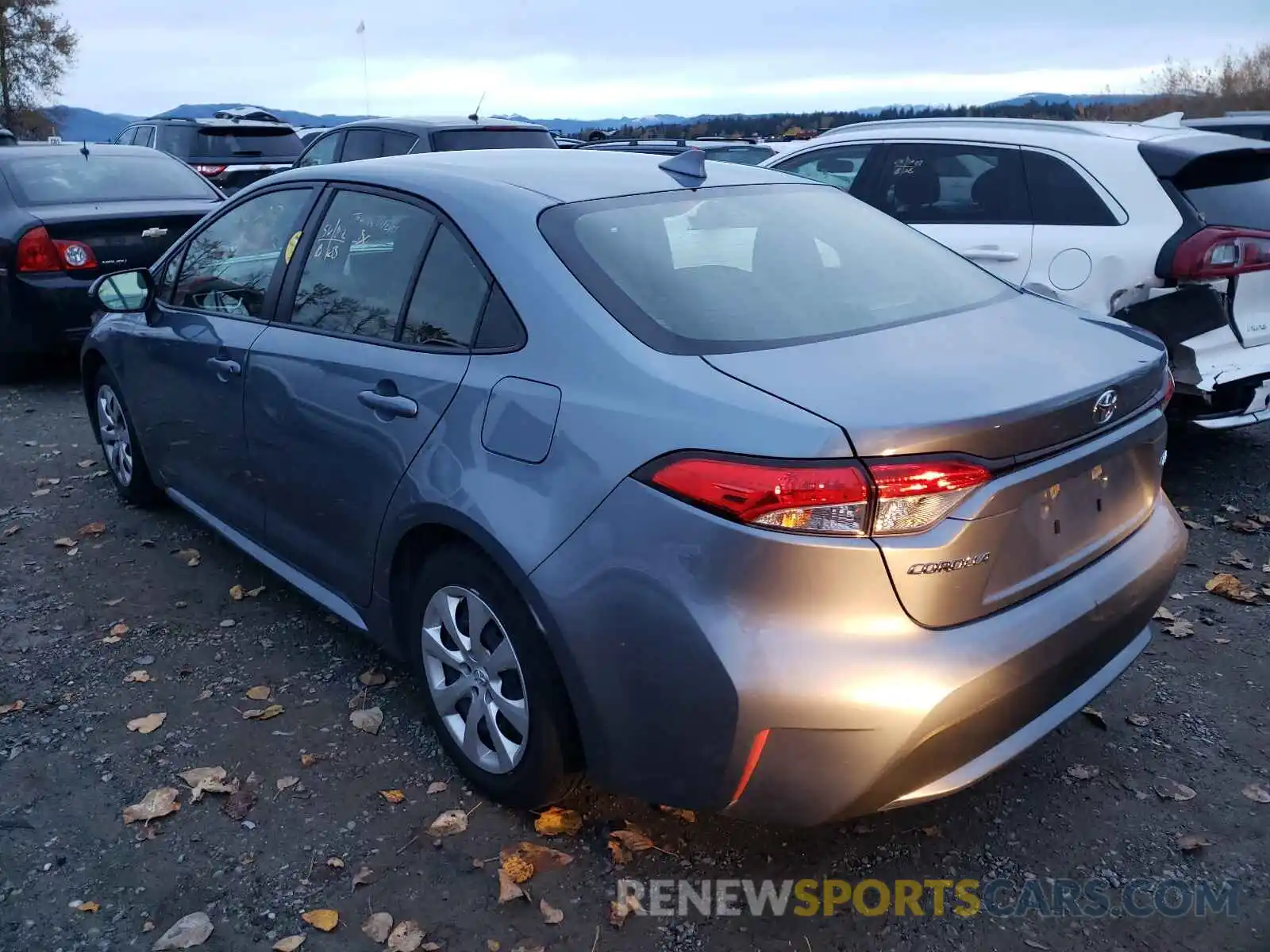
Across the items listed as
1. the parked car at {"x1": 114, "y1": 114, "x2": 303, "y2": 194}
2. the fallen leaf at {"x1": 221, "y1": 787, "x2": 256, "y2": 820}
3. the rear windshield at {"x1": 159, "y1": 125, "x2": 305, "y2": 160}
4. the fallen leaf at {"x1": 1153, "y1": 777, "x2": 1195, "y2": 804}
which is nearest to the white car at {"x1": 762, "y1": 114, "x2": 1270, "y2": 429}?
the fallen leaf at {"x1": 1153, "y1": 777, "x2": 1195, "y2": 804}

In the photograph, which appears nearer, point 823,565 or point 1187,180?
point 823,565

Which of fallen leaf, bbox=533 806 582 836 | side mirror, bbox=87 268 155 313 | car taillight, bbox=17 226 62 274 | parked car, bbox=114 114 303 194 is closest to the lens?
fallen leaf, bbox=533 806 582 836

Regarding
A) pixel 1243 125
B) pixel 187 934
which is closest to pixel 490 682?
Result: pixel 187 934

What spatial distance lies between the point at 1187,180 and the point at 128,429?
5.11 metres

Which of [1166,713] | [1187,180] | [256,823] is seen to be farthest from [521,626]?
[1187,180]

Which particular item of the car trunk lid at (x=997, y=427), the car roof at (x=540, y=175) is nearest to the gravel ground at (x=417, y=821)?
the car trunk lid at (x=997, y=427)

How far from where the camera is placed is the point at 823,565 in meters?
2.22

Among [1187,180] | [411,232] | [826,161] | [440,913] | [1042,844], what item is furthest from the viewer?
[826,161]

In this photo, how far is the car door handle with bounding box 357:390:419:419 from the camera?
3.01 metres

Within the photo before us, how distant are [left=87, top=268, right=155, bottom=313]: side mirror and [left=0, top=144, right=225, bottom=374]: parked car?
3234mm

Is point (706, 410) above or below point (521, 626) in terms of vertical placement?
above

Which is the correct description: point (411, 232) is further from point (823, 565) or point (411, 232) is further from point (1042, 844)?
point (1042, 844)

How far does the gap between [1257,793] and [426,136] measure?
8320 mm

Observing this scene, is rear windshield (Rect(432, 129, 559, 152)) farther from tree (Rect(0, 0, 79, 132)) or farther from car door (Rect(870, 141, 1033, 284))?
tree (Rect(0, 0, 79, 132))
